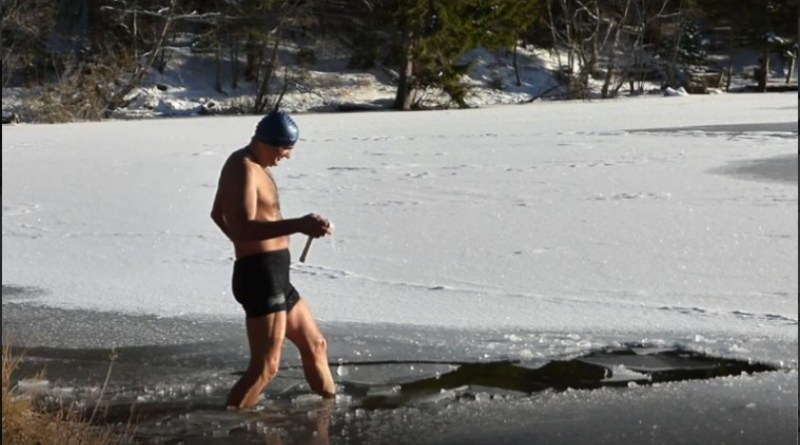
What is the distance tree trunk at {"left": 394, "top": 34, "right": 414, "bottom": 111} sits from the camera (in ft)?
112

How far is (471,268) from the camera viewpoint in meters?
9.01

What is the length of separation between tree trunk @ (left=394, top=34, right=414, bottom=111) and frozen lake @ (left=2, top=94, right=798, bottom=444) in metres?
16.9

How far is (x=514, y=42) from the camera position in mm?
36719

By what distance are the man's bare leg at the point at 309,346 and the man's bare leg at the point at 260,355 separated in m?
0.11

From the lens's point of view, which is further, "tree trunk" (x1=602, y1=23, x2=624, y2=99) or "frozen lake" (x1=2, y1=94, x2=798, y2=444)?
"tree trunk" (x1=602, y1=23, x2=624, y2=99)

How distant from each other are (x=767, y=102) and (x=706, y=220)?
1735cm

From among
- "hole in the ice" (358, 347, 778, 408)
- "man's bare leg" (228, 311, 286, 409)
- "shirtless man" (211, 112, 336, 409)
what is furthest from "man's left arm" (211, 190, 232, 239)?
"hole in the ice" (358, 347, 778, 408)

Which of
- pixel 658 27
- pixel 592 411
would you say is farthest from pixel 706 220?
pixel 658 27

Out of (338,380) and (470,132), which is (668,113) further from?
(338,380)

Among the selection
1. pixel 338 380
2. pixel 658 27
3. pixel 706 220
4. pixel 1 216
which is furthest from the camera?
pixel 658 27

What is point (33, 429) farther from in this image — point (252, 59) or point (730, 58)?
point (730, 58)

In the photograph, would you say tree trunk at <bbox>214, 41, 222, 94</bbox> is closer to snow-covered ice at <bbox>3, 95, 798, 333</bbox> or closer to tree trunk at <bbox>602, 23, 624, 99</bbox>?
tree trunk at <bbox>602, 23, 624, 99</bbox>

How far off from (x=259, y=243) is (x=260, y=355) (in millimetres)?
453

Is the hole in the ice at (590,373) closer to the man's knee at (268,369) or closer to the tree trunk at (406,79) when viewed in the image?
the man's knee at (268,369)
